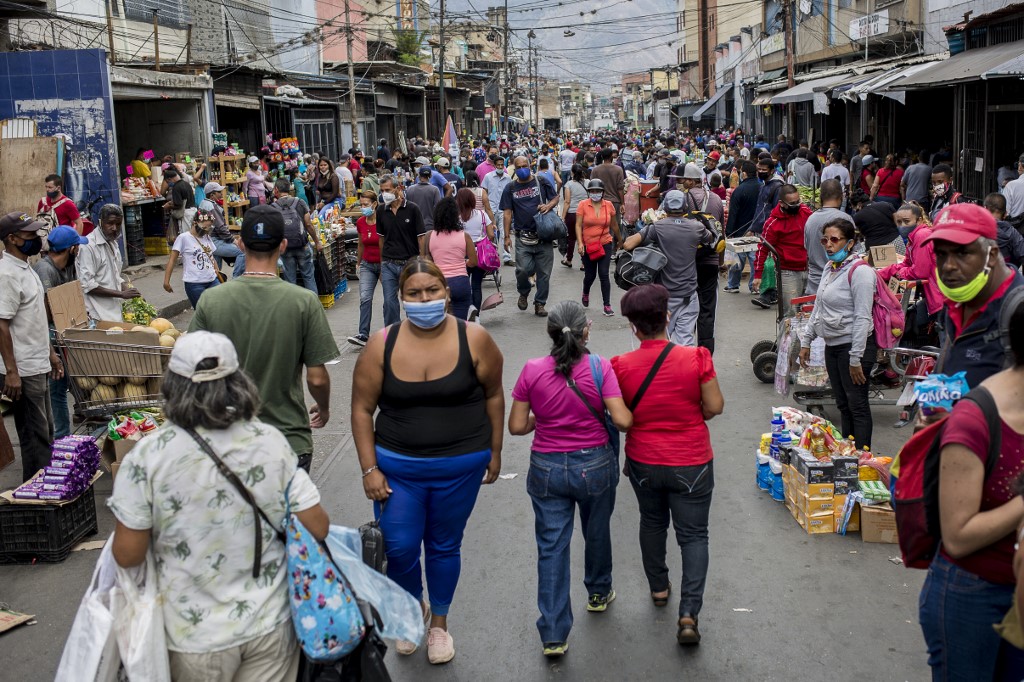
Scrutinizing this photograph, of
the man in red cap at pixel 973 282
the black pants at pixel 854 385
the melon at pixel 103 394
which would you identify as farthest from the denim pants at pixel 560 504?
the melon at pixel 103 394

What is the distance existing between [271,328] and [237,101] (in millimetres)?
23440

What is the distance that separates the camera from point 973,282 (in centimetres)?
400

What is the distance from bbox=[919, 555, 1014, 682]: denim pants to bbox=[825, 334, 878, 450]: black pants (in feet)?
13.1

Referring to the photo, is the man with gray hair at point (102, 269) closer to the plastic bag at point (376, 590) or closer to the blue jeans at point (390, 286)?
the blue jeans at point (390, 286)

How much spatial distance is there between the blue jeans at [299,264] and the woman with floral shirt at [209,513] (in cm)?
945

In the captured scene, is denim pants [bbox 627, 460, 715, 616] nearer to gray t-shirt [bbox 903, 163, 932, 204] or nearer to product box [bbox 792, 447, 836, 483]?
product box [bbox 792, 447, 836, 483]

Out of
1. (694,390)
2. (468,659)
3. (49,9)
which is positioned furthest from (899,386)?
(49,9)

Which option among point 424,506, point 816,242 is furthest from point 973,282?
point 816,242

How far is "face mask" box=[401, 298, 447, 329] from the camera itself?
455 centimetres

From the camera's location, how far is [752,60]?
172 feet

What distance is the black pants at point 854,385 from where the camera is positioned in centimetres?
713

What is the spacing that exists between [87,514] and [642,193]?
11.4 metres

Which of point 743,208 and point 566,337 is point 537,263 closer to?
point 743,208

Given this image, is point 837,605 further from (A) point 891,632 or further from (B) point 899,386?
(B) point 899,386
